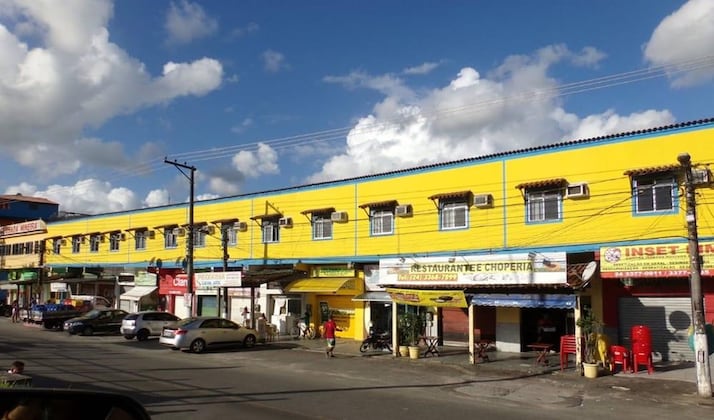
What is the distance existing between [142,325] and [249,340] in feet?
22.6

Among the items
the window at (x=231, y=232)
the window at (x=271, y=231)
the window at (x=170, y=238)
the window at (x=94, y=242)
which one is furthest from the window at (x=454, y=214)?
the window at (x=94, y=242)

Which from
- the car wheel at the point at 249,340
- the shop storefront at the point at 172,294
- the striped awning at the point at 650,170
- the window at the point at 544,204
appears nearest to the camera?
the striped awning at the point at 650,170

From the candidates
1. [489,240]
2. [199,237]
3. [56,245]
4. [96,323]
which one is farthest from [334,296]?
[56,245]

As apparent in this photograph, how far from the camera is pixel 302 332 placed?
103ft

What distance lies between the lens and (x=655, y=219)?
20.3 metres

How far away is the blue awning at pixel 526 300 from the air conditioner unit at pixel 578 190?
4039mm

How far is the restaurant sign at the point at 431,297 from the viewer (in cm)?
2170

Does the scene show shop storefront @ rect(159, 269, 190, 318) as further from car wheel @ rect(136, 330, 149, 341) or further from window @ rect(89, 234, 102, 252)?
window @ rect(89, 234, 102, 252)

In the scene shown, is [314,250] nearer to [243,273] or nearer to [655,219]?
[243,273]

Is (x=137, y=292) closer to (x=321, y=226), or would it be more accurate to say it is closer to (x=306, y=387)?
(x=321, y=226)

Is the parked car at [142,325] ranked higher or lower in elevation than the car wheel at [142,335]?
higher

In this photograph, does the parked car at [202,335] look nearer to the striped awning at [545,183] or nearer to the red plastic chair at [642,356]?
the striped awning at [545,183]

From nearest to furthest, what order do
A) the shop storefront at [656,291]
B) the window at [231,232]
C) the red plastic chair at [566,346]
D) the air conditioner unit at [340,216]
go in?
1. the shop storefront at [656,291]
2. the red plastic chair at [566,346]
3. the air conditioner unit at [340,216]
4. the window at [231,232]

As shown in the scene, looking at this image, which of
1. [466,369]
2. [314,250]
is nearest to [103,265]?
[314,250]
